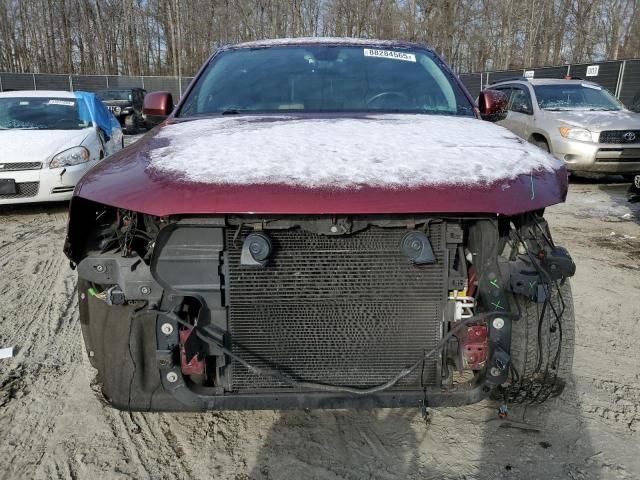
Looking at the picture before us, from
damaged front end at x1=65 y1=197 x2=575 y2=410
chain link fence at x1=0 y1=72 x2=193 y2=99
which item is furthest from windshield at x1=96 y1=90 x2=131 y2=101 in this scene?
damaged front end at x1=65 y1=197 x2=575 y2=410

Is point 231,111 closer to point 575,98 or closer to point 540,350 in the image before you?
point 540,350

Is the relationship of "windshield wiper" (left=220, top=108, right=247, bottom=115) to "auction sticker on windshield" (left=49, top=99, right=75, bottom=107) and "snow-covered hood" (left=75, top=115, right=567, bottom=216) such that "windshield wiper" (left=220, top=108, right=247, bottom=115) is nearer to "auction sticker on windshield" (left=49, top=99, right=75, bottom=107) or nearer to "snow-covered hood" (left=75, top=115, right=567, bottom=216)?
"snow-covered hood" (left=75, top=115, right=567, bottom=216)

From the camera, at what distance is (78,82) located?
29.1 metres

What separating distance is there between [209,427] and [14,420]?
95 cm

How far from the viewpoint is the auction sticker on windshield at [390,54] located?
11.5 ft

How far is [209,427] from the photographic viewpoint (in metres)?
2.54

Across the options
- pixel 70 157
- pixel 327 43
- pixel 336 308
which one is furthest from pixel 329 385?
pixel 70 157

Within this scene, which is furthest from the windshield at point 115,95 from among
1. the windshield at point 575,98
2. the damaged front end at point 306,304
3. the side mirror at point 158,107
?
the damaged front end at point 306,304

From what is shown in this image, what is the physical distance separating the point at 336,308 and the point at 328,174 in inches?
21.4

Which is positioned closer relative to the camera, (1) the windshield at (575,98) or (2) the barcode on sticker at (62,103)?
(2) the barcode on sticker at (62,103)

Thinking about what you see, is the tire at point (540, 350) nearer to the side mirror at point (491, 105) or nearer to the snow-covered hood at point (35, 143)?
the side mirror at point (491, 105)

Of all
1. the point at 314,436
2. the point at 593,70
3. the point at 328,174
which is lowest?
the point at 314,436

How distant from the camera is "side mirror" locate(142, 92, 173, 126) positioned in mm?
3557

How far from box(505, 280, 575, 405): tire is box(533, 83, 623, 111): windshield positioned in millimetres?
7896
